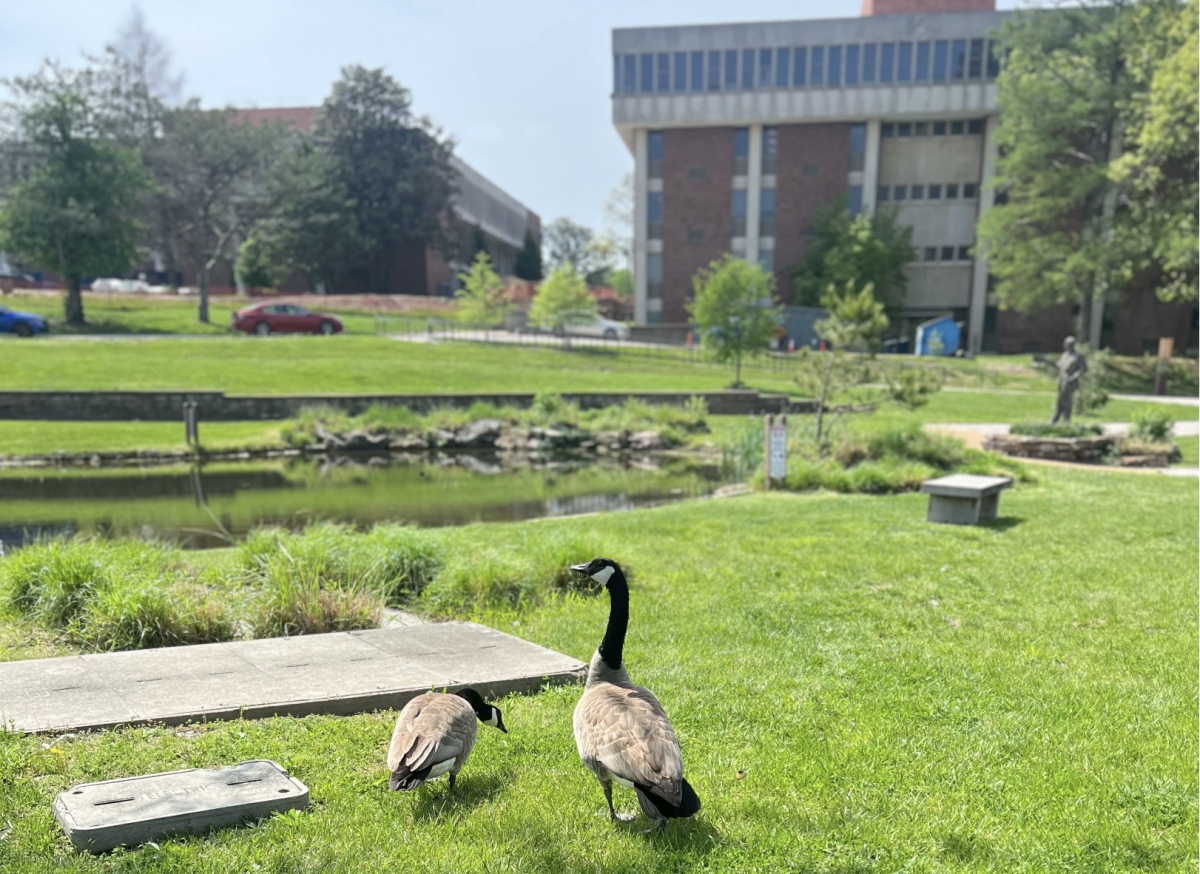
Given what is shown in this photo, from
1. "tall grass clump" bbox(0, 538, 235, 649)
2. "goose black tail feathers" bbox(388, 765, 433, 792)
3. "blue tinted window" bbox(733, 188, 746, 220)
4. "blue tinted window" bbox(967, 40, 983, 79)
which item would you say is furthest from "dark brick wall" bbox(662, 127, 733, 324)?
"goose black tail feathers" bbox(388, 765, 433, 792)

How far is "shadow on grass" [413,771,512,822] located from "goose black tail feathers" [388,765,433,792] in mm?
354

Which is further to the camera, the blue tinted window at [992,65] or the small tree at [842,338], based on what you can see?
the blue tinted window at [992,65]

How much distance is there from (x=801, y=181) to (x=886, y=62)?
908 cm

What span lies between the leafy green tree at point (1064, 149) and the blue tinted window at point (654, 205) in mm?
21564

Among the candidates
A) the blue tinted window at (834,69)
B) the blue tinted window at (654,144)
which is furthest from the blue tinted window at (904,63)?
the blue tinted window at (654,144)

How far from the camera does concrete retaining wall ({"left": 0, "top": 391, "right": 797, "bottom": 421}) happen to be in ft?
79.7

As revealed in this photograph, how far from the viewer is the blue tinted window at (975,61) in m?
54.8

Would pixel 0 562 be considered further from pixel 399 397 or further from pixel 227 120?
pixel 227 120

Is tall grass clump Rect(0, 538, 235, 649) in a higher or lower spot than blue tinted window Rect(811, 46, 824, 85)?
lower

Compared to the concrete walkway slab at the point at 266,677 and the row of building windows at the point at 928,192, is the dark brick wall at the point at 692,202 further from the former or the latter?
the concrete walkway slab at the point at 266,677

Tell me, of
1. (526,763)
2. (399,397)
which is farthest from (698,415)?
(526,763)

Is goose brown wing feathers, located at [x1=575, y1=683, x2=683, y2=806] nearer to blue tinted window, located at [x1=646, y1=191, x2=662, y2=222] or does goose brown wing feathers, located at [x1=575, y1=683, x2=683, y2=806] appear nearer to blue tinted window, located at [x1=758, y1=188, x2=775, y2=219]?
blue tinted window, located at [x1=758, y1=188, x2=775, y2=219]

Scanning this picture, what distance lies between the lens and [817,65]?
5688 cm

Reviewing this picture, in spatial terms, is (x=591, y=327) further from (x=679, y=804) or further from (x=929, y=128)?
(x=679, y=804)
